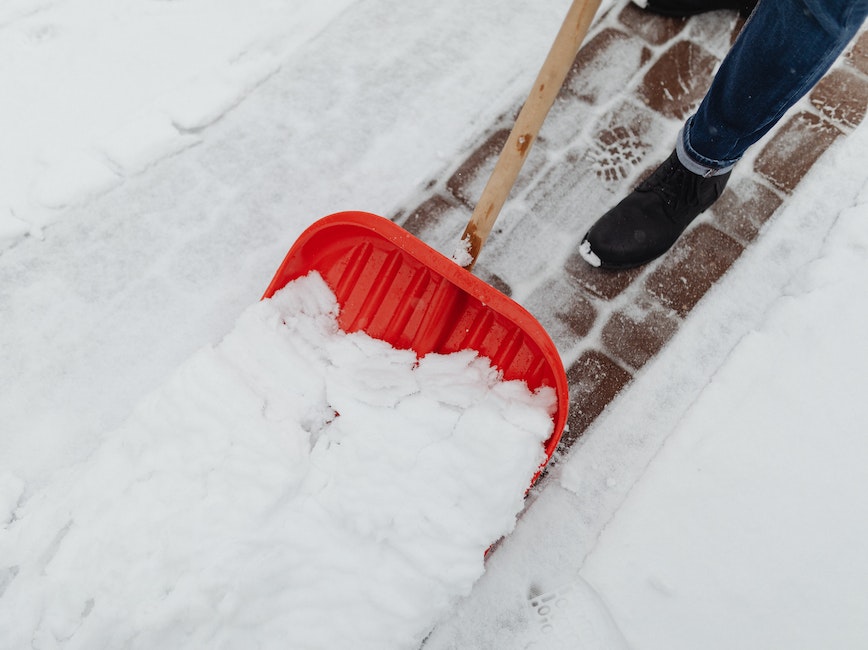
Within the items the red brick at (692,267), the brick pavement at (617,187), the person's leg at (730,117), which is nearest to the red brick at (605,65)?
the brick pavement at (617,187)

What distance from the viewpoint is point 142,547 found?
3.91 feet

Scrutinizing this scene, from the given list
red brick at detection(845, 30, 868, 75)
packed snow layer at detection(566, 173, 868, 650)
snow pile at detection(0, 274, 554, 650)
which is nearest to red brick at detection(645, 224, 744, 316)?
packed snow layer at detection(566, 173, 868, 650)

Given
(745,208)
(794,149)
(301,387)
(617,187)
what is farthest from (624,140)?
(301,387)

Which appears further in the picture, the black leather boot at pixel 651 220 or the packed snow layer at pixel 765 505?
the black leather boot at pixel 651 220

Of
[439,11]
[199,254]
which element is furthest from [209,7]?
[199,254]

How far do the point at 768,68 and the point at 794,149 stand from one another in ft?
2.31

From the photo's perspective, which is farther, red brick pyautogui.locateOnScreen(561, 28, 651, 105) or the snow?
red brick pyautogui.locateOnScreen(561, 28, 651, 105)

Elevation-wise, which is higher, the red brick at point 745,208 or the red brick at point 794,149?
the red brick at point 794,149

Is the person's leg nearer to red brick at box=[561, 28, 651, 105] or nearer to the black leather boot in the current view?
the black leather boot

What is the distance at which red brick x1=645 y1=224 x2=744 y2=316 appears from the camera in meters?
1.67

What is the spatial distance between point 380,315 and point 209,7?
1.20 meters

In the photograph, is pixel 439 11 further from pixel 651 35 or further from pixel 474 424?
pixel 474 424

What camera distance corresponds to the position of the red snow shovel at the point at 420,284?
1.25 metres

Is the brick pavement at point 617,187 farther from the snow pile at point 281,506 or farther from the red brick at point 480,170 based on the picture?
the snow pile at point 281,506
